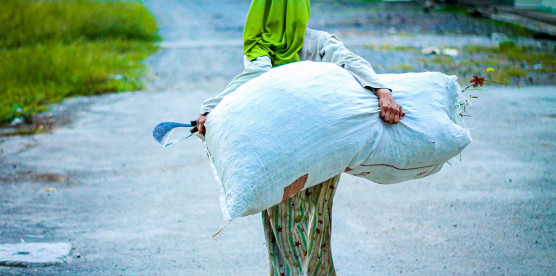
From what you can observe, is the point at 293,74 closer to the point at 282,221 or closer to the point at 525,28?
the point at 282,221

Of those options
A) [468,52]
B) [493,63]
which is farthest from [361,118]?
[468,52]

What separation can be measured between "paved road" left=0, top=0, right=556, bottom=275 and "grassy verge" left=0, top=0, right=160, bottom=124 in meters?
1.48

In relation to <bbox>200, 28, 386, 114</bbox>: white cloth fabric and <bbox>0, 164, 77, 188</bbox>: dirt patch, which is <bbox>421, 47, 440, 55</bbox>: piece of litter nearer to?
<bbox>0, 164, 77, 188</bbox>: dirt patch

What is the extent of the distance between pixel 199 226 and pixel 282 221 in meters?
1.64

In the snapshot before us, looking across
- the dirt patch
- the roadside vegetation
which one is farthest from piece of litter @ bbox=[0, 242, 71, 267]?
the roadside vegetation

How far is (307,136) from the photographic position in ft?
6.43

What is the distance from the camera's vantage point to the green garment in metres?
2.25

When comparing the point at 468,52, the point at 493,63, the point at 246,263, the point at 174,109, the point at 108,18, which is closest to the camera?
the point at 246,263

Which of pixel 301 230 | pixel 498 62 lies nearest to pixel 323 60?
pixel 301 230

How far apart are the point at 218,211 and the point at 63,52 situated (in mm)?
6758

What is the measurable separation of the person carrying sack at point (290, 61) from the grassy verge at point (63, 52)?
17.5ft

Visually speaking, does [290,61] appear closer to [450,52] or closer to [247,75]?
[247,75]

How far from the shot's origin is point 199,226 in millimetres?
3777

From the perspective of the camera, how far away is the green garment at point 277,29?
225 centimetres
